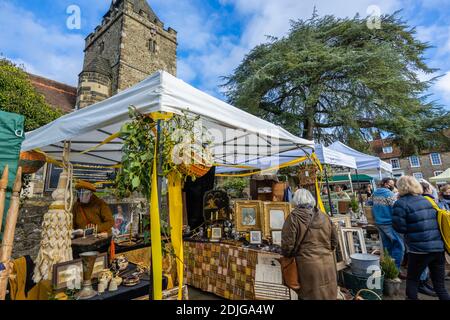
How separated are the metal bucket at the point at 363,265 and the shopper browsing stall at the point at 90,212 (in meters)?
3.65

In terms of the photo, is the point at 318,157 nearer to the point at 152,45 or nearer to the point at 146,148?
the point at 146,148

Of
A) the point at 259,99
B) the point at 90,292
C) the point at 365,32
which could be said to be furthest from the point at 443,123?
the point at 90,292

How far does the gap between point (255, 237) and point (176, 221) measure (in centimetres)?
171

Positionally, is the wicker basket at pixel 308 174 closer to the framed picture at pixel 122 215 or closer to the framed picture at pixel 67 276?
the framed picture at pixel 67 276

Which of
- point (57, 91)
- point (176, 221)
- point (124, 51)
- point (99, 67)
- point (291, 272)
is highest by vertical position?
point (124, 51)

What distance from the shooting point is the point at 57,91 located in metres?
14.3

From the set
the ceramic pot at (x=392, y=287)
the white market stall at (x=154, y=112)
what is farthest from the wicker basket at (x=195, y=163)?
the ceramic pot at (x=392, y=287)

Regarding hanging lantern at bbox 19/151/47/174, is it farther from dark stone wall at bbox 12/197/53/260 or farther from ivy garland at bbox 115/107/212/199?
dark stone wall at bbox 12/197/53/260

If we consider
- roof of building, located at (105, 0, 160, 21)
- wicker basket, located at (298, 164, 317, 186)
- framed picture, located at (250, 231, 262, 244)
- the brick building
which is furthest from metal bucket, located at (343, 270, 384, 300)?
the brick building

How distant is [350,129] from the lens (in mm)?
12297

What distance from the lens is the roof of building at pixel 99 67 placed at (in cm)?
1239

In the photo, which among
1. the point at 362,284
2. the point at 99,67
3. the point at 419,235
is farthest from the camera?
the point at 99,67

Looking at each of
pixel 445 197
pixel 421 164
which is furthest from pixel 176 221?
pixel 421 164

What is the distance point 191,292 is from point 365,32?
16985mm
